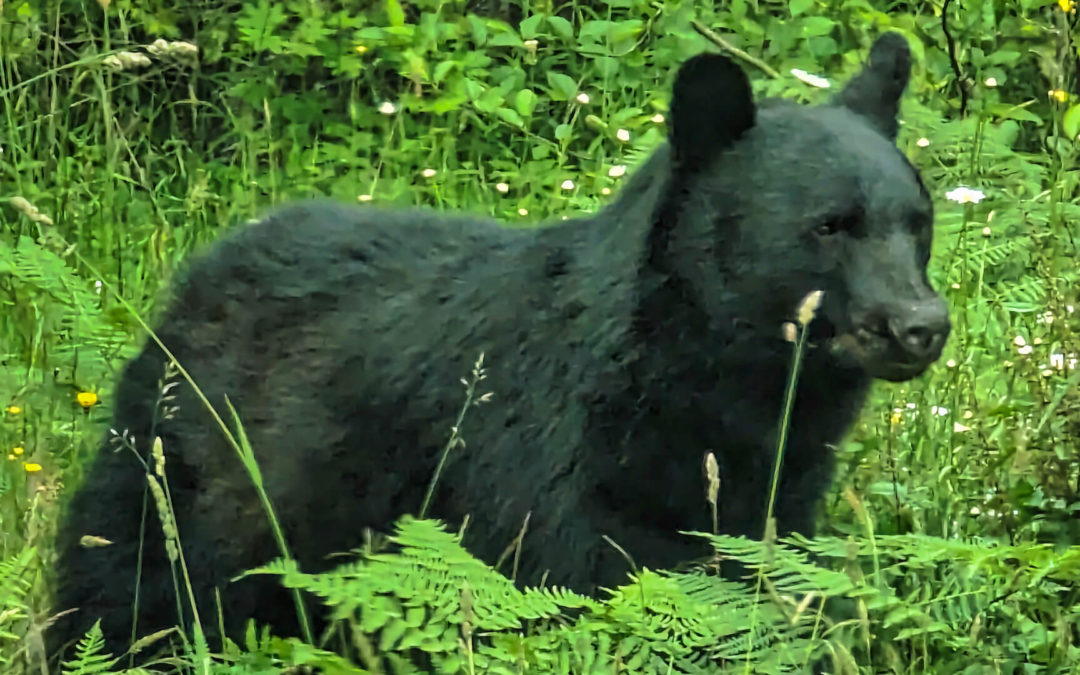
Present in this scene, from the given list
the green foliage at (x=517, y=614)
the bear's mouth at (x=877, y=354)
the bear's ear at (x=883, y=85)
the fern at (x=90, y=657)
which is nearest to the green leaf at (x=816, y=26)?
the bear's ear at (x=883, y=85)

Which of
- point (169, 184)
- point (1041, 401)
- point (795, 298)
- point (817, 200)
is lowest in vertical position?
point (169, 184)

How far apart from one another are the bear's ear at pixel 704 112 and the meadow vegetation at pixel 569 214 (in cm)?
84

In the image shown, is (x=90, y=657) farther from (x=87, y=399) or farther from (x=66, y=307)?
(x=66, y=307)

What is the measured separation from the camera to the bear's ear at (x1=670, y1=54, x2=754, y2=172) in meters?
2.93

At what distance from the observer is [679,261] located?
2.88 metres

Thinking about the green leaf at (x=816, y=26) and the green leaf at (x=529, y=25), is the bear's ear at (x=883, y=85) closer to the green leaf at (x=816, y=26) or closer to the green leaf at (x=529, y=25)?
the green leaf at (x=816, y=26)

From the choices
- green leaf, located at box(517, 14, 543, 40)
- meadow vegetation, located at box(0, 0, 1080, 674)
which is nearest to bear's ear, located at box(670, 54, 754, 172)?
meadow vegetation, located at box(0, 0, 1080, 674)

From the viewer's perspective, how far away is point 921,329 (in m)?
2.75

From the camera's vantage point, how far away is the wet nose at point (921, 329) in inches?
108

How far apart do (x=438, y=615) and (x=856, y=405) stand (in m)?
1.31

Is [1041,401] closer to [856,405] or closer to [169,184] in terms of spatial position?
[856,405]

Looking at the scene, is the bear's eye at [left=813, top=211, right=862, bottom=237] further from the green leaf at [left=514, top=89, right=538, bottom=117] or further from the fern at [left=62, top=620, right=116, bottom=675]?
the green leaf at [left=514, top=89, right=538, bottom=117]

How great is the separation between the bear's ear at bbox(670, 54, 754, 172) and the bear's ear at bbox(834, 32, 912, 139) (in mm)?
430

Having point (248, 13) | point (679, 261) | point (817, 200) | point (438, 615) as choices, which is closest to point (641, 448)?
point (679, 261)
